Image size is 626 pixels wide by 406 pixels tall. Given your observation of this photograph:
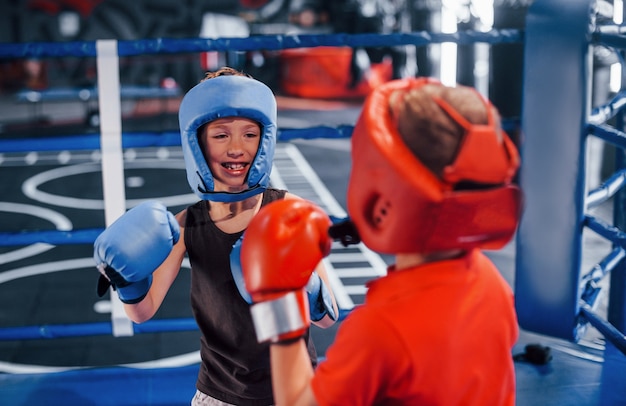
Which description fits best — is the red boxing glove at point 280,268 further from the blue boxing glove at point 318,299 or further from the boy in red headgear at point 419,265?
the blue boxing glove at point 318,299

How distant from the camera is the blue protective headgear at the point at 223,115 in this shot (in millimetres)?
1244

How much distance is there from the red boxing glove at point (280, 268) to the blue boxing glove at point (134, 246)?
1.00 feet

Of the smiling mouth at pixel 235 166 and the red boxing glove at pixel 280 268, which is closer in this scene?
the red boxing glove at pixel 280 268

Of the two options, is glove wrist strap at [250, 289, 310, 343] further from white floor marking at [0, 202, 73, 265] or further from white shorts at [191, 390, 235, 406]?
white floor marking at [0, 202, 73, 265]

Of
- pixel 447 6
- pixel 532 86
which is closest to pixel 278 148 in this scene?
pixel 447 6

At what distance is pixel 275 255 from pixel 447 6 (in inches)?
298

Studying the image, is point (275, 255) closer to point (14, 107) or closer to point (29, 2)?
point (14, 107)

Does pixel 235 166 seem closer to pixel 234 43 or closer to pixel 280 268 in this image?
pixel 280 268

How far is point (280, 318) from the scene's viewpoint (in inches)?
34.6

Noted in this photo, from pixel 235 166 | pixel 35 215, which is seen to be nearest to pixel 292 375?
pixel 235 166

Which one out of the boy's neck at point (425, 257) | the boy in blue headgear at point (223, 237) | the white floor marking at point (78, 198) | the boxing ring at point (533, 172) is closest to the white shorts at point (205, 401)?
the boy in blue headgear at point (223, 237)

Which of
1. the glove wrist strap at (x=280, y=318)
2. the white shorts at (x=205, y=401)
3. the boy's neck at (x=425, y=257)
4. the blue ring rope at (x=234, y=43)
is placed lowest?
the white shorts at (x=205, y=401)

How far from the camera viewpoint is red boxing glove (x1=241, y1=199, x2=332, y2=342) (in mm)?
877

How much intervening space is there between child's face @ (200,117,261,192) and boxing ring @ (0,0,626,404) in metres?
0.71
